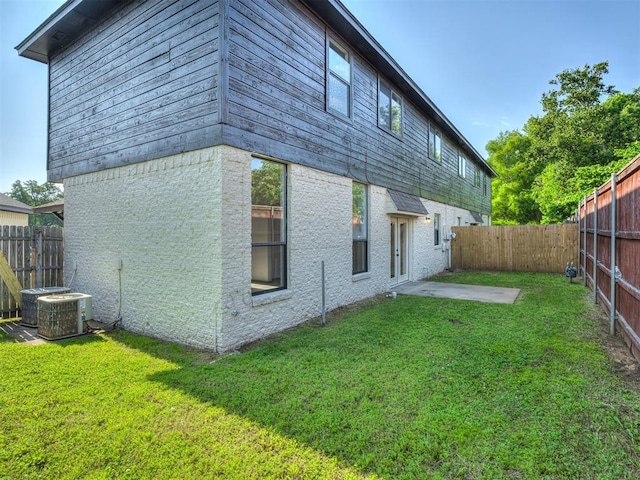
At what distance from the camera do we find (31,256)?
7316 mm

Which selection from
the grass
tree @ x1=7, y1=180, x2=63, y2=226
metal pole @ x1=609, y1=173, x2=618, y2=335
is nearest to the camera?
the grass

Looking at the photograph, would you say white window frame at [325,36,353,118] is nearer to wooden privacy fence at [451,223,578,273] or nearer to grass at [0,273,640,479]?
grass at [0,273,640,479]

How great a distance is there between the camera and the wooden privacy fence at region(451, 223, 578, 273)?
13.4 m

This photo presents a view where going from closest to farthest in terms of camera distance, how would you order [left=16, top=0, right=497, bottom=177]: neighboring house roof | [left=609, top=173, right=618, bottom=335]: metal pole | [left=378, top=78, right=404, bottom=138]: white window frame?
[left=609, top=173, right=618, bottom=335]: metal pole, [left=16, top=0, right=497, bottom=177]: neighboring house roof, [left=378, top=78, right=404, bottom=138]: white window frame

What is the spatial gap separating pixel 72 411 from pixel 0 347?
10.1 feet

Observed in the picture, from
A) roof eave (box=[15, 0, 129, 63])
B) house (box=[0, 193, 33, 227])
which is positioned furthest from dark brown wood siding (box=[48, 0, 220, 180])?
house (box=[0, 193, 33, 227])

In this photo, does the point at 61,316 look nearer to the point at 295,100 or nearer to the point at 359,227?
the point at 295,100

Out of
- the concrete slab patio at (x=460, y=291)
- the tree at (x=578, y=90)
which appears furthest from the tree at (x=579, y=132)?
the concrete slab patio at (x=460, y=291)

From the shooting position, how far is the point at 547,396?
3312 mm

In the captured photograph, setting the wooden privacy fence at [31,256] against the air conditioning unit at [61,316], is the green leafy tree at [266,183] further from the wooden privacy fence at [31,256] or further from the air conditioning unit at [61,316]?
the wooden privacy fence at [31,256]

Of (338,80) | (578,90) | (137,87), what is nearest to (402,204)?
(338,80)

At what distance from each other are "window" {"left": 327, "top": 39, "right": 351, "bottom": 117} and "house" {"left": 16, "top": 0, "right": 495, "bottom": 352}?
0.04 meters

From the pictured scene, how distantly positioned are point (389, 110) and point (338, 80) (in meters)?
2.82

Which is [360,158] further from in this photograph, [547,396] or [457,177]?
[457,177]
